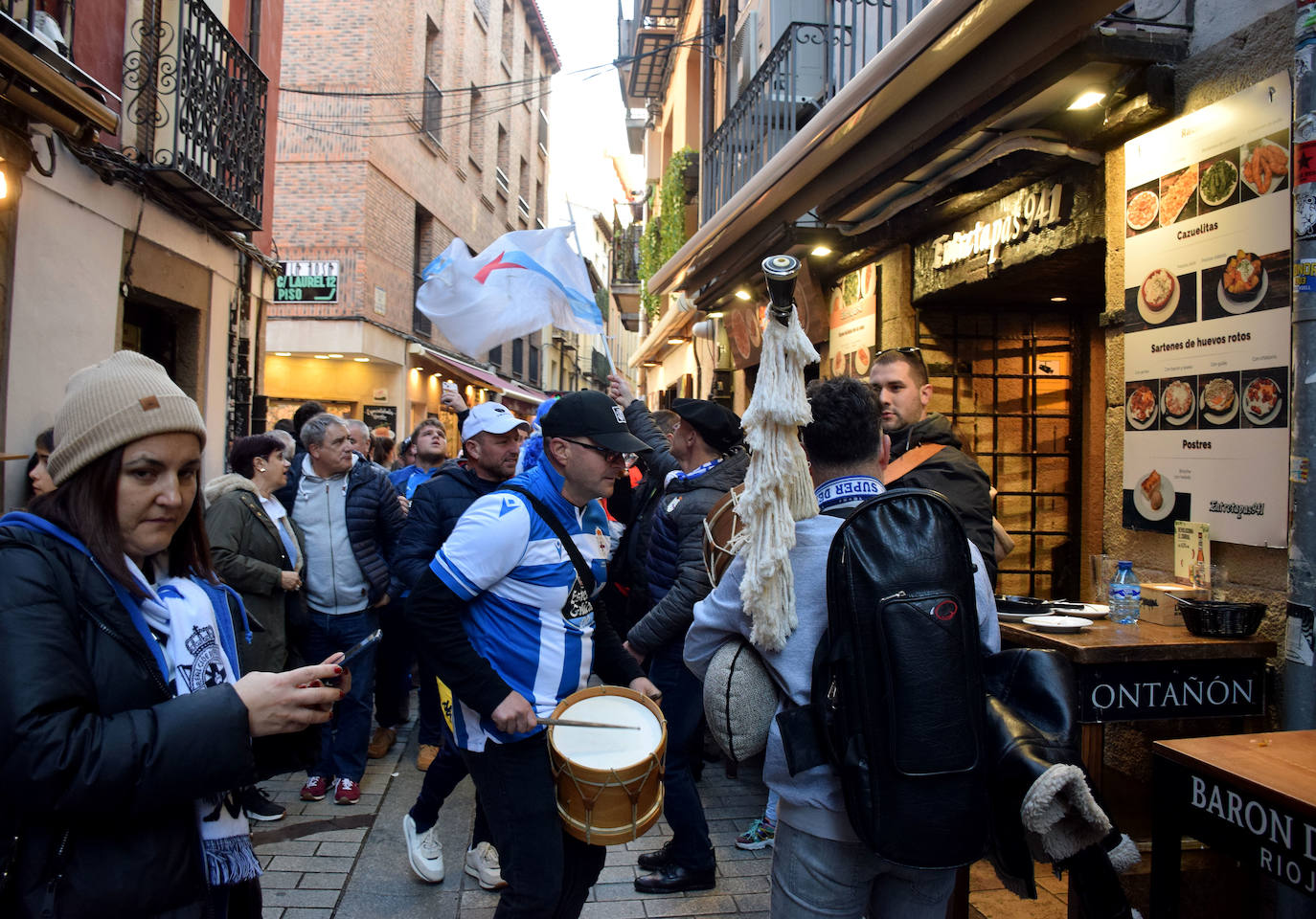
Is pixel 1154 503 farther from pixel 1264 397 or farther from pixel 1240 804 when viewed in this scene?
pixel 1240 804

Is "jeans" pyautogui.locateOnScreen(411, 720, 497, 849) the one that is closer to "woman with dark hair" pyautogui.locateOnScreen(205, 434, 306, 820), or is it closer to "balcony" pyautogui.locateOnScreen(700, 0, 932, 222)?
"woman with dark hair" pyautogui.locateOnScreen(205, 434, 306, 820)

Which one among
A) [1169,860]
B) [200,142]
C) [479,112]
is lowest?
[1169,860]

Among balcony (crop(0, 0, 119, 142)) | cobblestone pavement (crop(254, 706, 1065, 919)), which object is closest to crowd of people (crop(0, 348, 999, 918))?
cobblestone pavement (crop(254, 706, 1065, 919))

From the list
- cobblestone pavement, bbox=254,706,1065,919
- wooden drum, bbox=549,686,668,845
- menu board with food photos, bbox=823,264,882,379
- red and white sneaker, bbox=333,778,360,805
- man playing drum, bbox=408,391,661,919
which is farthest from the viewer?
menu board with food photos, bbox=823,264,882,379

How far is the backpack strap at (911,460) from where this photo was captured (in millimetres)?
3717

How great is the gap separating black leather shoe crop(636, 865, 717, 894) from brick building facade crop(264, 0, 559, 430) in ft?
41.3

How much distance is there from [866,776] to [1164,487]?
2774 millimetres

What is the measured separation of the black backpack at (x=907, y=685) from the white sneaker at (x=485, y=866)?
251 centimetres

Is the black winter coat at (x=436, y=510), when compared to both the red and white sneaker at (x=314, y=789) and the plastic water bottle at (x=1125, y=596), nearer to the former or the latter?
the red and white sneaker at (x=314, y=789)

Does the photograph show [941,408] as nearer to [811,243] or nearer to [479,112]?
[811,243]

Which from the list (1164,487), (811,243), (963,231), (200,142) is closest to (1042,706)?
(1164,487)

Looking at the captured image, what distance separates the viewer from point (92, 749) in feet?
4.48

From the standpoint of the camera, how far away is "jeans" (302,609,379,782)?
4938 mm

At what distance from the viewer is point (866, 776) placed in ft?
5.92
